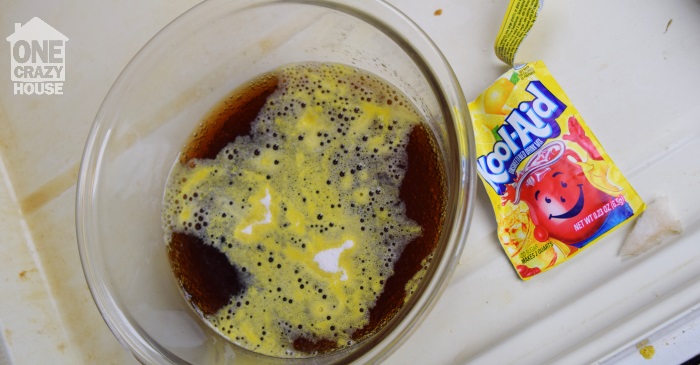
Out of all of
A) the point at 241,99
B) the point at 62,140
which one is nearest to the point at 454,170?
the point at 241,99

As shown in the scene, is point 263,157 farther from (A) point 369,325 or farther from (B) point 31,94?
(B) point 31,94

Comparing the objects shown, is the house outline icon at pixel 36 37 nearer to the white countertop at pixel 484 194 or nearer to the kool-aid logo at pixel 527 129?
the white countertop at pixel 484 194

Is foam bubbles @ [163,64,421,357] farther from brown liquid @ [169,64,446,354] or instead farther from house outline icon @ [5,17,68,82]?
house outline icon @ [5,17,68,82]
